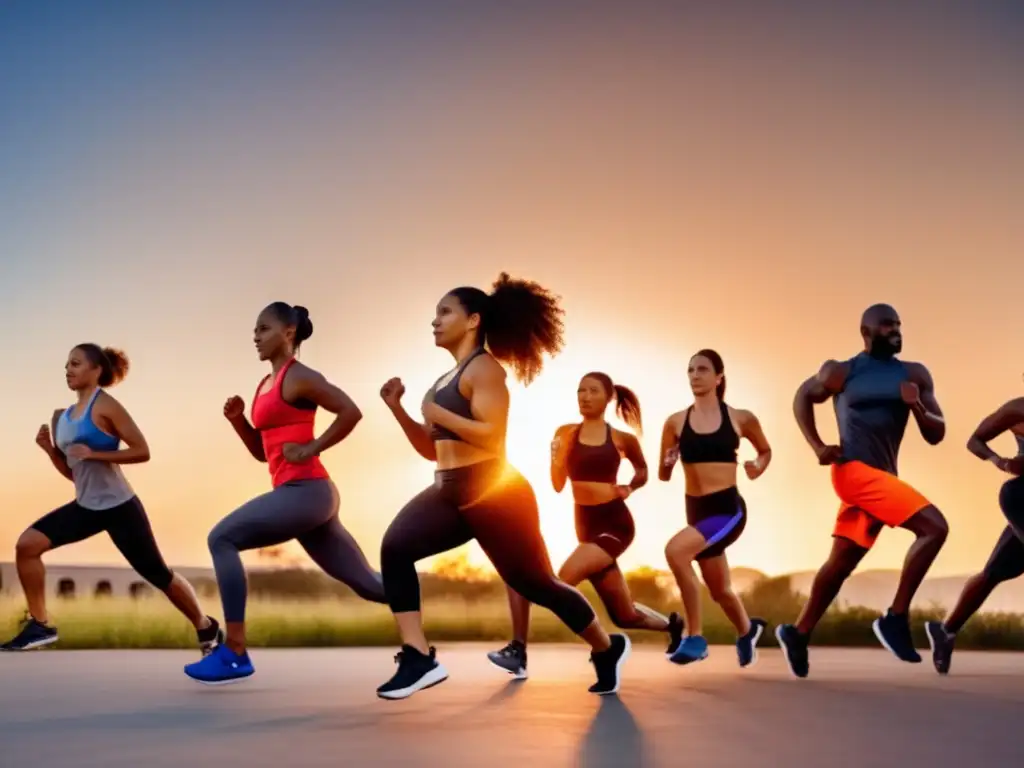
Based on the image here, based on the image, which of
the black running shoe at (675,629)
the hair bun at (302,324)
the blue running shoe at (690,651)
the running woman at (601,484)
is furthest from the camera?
the black running shoe at (675,629)

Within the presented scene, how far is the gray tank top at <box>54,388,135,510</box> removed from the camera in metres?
10.1

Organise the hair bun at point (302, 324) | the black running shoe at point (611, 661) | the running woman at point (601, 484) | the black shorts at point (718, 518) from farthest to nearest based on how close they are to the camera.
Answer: the black shorts at point (718, 518), the running woman at point (601, 484), the hair bun at point (302, 324), the black running shoe at point (611, 661)

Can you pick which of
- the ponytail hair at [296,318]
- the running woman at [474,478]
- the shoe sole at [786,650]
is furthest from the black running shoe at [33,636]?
the shoe sole at [786,650]

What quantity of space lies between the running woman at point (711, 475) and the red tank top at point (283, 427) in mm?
2769

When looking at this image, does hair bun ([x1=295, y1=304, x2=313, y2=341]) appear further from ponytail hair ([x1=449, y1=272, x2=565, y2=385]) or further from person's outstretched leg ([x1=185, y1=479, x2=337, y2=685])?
ponytail hair ([x1=449, y1=272, x2=565, y2=385])

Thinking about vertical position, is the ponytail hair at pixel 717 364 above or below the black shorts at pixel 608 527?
above

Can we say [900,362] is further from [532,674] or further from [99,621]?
[99,621]

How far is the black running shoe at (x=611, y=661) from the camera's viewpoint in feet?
25.9

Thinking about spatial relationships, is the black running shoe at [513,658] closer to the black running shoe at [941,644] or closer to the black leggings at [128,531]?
the black leggings at [128,531]

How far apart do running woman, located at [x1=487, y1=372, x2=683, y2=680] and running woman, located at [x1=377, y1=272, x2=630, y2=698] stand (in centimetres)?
243

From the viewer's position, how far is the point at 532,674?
10141 millimetres

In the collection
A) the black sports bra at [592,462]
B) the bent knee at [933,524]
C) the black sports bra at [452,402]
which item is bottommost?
the bent knee at [933,524]

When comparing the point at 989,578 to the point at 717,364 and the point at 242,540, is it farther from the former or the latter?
the point at 242,540

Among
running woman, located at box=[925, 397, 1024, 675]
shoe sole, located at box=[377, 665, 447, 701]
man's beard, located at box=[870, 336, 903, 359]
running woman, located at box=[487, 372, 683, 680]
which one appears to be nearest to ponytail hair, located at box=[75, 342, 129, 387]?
running woman, located at box=[487, 372, 683, 680]
